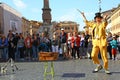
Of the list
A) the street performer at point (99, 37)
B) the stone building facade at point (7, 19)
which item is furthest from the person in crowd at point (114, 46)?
the stone building facade at point (7, 19)

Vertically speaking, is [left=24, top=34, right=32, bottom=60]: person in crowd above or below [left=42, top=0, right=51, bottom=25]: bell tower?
below

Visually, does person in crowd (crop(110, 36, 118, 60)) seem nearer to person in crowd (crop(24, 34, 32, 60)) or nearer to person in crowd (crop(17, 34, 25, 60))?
person in crowd (crop(24, 34, 32, 60))

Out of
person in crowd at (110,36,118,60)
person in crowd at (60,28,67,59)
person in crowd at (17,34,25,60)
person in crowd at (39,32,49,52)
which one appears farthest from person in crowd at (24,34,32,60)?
person in crowd at (110,36,118,60)

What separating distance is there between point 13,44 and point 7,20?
452 inches

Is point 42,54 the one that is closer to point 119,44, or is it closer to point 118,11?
point 119,44

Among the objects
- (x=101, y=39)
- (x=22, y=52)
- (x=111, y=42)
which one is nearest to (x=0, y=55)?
(x=22, y=52)

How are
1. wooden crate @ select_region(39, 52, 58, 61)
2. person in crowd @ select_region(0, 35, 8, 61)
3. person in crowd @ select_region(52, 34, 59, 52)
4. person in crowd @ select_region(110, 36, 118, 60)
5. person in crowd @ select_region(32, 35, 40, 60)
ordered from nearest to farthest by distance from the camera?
wooden crate @ select_region(39, 52, 58, 61) < person in crowd @ select_region(110, 36, 118, 60) < person in crowd @ select_region(0, 35, 8, 61) < person in crowd @ select_region(32, 35, 40, 60) < person in crowd @ select_region(52, 34, 59, 52)

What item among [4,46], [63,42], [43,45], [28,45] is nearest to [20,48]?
[28,45]

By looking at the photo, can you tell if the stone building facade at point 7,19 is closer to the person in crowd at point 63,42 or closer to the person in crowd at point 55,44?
the person in crowd at point 55,44

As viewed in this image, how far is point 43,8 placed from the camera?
45469 millimetres

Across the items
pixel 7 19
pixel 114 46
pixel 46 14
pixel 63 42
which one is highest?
pixel 46 14

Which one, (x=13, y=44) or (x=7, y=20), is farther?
(x=7, y=20)

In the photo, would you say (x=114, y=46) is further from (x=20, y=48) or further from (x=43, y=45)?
(x=20, y=48)

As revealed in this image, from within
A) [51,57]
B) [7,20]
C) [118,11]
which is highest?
[118,11]
